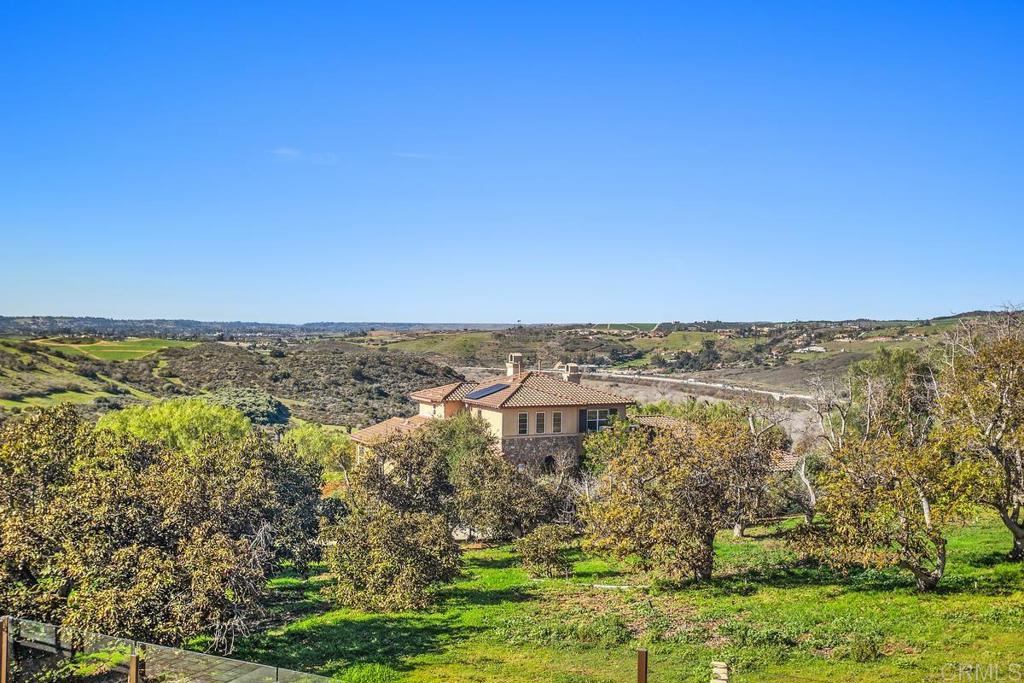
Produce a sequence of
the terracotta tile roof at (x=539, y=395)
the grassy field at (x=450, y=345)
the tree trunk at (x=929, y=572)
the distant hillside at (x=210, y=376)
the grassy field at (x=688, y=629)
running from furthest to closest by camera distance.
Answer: the grassy field at (x=450, y=345), the distant hillside at (x=210, y=376), the terracotta tile roof at (x=539, y=395), the tree trunk at (x=929, y=572), the grassy field at (x=688, y=629)

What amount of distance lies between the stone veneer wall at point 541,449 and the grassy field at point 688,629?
1418 centimetres

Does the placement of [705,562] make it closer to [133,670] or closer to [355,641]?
[355,641]

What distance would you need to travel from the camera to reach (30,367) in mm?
79125

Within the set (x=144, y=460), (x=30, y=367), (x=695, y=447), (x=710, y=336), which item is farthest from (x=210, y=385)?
(x=710, y=336)

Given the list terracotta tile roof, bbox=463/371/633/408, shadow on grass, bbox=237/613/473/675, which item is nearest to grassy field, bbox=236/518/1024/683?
shadow on grass, bbox=237/613/473/675

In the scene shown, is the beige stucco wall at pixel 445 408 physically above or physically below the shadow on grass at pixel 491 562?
above

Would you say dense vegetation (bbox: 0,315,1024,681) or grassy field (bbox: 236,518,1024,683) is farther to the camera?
dense vegetation (bbox: 0,315,1024,681)

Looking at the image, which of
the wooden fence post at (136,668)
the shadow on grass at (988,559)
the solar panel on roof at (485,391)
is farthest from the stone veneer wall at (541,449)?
the wooden fence post at (136,668)

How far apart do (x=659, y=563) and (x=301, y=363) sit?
95.7 metres

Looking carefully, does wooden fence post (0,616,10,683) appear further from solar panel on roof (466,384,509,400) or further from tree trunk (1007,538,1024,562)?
solar panel on roof (466,384,509,400)

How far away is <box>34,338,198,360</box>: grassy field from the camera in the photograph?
10409cm

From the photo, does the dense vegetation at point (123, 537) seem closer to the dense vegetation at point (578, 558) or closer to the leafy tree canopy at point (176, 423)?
the dense vegetation at point (578, 558)

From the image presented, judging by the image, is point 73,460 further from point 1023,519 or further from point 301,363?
point 301,363

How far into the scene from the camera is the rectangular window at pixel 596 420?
132 ft
